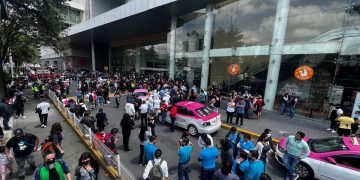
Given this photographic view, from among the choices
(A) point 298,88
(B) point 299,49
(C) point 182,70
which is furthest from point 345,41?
(C) point 182,70

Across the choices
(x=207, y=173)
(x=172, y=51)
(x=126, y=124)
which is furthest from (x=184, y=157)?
(x=172, y=51)

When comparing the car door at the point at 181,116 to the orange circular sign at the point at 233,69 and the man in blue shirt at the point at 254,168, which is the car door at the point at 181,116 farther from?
the orange circular sign at the point at 233,69

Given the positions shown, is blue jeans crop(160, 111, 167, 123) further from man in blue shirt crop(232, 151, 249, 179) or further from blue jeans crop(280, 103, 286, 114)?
blue jeans crop(280, 103, 286, 114)

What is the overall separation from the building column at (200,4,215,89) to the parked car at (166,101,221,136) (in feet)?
31.1

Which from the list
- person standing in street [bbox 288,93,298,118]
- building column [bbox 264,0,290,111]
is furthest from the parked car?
building column [bbox 264,0,290,111]

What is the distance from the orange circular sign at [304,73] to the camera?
11220mm

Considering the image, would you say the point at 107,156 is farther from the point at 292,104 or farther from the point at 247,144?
the point at 292,104

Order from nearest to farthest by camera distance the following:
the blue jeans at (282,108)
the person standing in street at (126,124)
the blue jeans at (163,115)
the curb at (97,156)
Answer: the curb at (97,156)
the person standing in street at (126,124)
the blue jeans at (163,115)
the blue jeans at (282,108)

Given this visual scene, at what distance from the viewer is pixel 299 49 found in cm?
1192

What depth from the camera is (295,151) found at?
494 cm

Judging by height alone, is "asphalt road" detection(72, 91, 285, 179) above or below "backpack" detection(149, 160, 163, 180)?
A: below

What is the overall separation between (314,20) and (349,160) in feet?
35.0

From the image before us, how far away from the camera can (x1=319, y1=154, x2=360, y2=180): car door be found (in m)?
4.41

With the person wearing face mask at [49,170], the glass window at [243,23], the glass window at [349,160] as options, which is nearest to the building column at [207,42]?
the glass window at [243,23]
